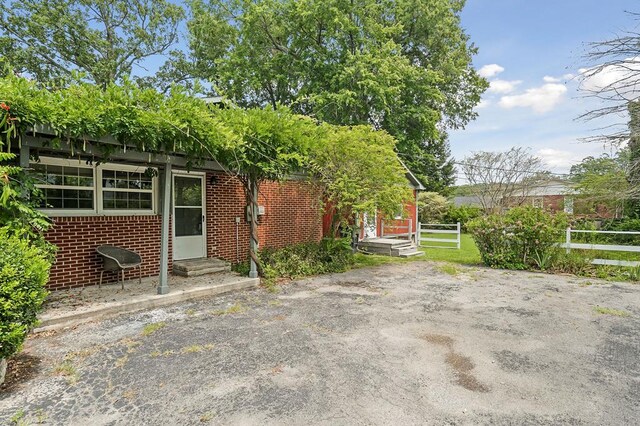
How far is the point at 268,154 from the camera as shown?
Answer: 685 cm

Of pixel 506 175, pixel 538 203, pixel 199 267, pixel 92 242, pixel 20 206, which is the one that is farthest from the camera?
pixel 506 175

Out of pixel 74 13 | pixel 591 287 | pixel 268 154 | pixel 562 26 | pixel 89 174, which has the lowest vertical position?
pixel 591 287

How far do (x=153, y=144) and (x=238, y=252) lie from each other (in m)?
4.32

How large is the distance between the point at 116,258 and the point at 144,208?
4.88 ft

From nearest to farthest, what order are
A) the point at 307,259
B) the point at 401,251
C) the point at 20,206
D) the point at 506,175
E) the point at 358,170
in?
the point at 20,206 → the point at 358,170 → the point at 307,259 → the point at 401,251 → the point at 506,175

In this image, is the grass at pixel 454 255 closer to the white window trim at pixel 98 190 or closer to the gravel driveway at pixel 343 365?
the gravel driveway at pixel 343 365

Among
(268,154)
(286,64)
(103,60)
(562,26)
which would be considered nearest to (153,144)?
(268,154)

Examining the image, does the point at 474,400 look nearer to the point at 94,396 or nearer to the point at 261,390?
the point at 261,390

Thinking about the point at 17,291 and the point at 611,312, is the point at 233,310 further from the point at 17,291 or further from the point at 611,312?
the point at 611,312

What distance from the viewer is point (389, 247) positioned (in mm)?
12516

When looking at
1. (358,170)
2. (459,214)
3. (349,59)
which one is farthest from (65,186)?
(459,214)

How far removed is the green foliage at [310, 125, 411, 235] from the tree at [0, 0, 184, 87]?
14.8 m

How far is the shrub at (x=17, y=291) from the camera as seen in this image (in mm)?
3018

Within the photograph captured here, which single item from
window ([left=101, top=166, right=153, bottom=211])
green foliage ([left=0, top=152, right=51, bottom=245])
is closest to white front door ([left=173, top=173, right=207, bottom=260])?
window ([left=101, top=166, right=153, bottom=211])
